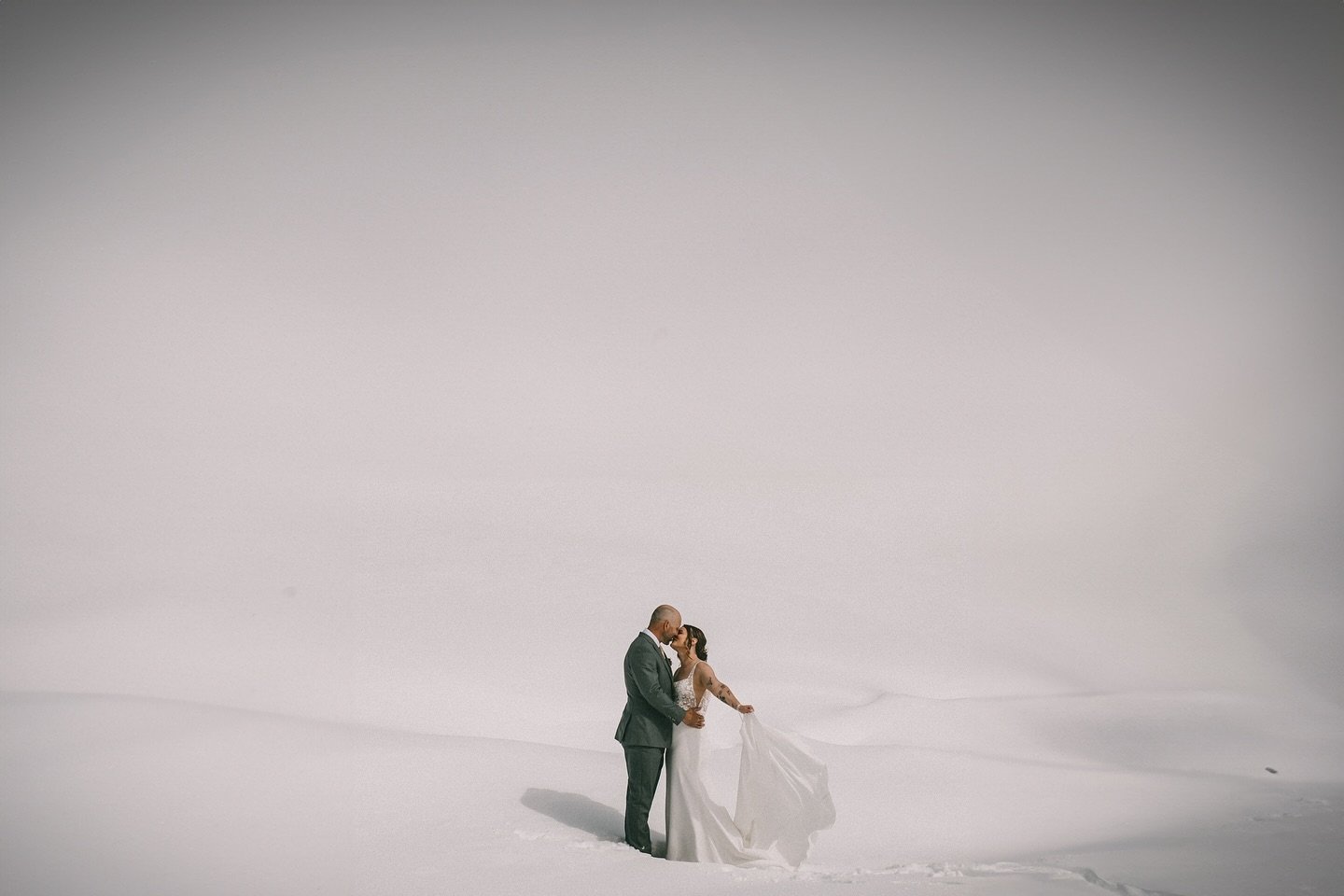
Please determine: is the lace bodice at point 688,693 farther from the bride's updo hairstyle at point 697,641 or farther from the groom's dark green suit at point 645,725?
the bride's updo hairstyle at point 697,641

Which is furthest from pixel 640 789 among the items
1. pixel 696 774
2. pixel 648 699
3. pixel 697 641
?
pixel 697 641

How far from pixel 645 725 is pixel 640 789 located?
19.4 inches

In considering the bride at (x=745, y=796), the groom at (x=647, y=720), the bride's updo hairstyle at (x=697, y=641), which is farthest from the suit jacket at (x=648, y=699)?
the bride's updo hairstyle at (x=697, y=641)

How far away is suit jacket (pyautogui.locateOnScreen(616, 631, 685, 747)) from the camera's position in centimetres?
767

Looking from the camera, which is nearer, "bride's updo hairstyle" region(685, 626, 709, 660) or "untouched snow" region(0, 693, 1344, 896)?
"untouched snow" region(0, 693, 1344, 896)

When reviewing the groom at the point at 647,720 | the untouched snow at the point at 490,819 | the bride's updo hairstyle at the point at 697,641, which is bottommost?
the untouched snow at the point at 490,819

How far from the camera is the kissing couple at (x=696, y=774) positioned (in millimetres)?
7707

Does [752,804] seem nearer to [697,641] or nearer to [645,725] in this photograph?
[645,725]

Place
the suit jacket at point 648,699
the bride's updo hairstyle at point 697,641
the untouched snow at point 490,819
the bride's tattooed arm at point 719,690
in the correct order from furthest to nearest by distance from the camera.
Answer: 1. the bride's updo hairstyle at point 697,641
2. the bride's tattooed arm at point 719,690
3. the suit jacket at point 648,699
4. the untouched snow at point 490,819

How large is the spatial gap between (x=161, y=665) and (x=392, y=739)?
14063mm

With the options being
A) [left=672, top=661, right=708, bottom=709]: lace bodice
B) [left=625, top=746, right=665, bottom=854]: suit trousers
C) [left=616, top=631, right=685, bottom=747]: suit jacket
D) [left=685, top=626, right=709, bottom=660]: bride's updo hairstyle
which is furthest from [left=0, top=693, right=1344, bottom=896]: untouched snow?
[left=685, top=626, right=709, bottom=660]: bride's updo hairstyle

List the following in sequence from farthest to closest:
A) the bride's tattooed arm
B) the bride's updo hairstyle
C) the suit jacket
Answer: the bride's updo hairstyle → the bride's tattooed arm → the suit jacket

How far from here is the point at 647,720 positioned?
785 centimetres

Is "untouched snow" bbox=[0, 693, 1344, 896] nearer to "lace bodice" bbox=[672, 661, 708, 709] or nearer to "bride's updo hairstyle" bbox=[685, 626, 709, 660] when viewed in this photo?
"lace bodice" bbox=[672, 661, 708, 709]
